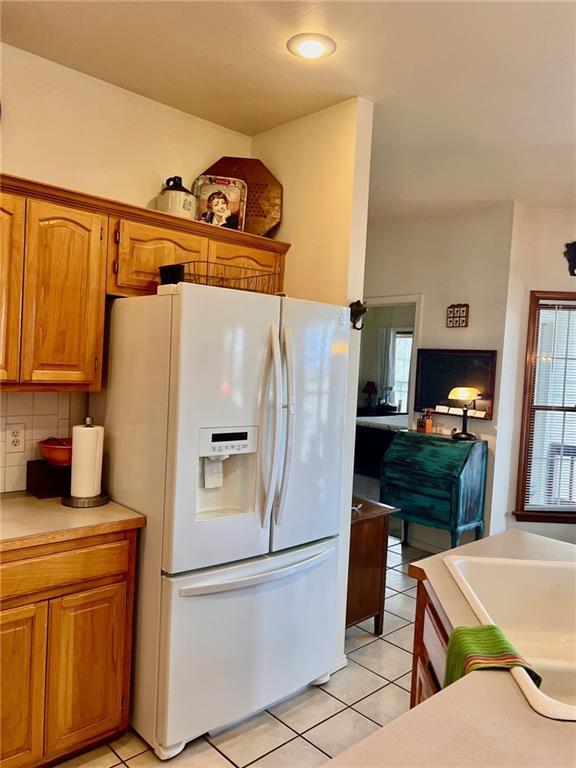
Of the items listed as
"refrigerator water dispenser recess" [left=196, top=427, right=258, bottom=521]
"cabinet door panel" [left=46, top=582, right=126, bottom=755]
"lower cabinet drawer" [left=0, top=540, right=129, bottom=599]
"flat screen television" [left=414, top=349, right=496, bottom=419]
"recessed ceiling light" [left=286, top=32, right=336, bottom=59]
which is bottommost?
"cabinet door panel" [left=46, top=582, right=126, bottom=755]

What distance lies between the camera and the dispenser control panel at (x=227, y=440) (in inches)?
81.9

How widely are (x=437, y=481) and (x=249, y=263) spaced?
216 cm

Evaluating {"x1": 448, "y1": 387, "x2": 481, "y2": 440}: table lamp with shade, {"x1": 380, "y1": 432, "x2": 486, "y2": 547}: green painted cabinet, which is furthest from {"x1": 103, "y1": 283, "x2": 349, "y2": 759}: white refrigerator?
A: {"x1": 448, "y1": 387, "x2": 481, "y2": 440}: table lamp with shade

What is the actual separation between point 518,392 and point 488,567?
299 centimetres

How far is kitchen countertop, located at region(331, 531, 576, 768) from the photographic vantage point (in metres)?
0.89

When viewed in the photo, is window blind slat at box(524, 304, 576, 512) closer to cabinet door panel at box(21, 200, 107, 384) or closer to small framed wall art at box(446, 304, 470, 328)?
small framed wall art at box(446, 304, 470, 328)

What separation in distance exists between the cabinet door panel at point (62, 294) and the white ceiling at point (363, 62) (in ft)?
2.32

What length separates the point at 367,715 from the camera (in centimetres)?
242

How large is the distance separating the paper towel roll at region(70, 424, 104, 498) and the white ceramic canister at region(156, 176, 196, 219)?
109cm

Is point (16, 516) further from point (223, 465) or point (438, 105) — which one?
point (438, 105)

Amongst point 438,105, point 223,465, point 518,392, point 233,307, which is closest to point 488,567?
point 223,465

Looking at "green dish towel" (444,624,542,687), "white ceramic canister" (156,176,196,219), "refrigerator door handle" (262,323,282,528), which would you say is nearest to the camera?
"green dish towel" (444,624,542,687)

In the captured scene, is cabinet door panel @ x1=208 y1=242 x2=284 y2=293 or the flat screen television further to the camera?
the flat screen television

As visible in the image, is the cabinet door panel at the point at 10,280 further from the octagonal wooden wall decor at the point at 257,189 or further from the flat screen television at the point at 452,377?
the flat screen television at the point at 452,377
